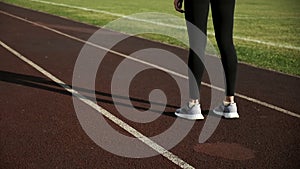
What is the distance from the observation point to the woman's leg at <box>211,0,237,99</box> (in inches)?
155

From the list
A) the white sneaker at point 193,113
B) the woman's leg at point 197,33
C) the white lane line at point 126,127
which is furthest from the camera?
the white sneaker at point 193,113

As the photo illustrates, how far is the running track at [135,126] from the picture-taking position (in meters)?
3.22

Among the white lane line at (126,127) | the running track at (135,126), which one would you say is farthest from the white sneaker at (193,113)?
the white lane line at (126,127)

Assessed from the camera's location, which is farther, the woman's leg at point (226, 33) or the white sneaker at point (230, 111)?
the white sneaker at point (230, 111)

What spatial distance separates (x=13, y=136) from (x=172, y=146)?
1.60m

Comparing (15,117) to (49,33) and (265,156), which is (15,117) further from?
(49,33)

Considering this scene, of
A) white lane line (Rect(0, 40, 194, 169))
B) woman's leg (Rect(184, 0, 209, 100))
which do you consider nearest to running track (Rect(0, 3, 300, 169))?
white lane line (Rect(0, 40, 194, 169))

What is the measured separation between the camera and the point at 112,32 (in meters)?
12.4

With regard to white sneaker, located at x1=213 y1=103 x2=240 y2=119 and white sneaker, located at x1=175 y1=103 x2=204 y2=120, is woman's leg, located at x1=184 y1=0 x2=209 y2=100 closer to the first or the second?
white sneaker, located at x1=175 y1=103 x2=204 y2=120

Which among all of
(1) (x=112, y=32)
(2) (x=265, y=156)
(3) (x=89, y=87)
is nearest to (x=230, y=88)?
(2) (x=265, y=156)

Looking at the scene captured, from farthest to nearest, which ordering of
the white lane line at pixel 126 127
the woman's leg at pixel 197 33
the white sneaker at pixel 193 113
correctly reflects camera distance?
the white sneaker at pixel 193 113 → the woman's leg at pixel 197 33 → the white lane line at pixel 126 127

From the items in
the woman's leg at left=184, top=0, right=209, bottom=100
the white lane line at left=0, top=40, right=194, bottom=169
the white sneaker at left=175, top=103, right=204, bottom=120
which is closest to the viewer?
the white lane line at left=0, top=40, right=194, bottom=169

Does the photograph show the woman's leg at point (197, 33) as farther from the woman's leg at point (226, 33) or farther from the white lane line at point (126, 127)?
the white lane line at point (126, 127)

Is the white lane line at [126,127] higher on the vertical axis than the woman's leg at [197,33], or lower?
lower
